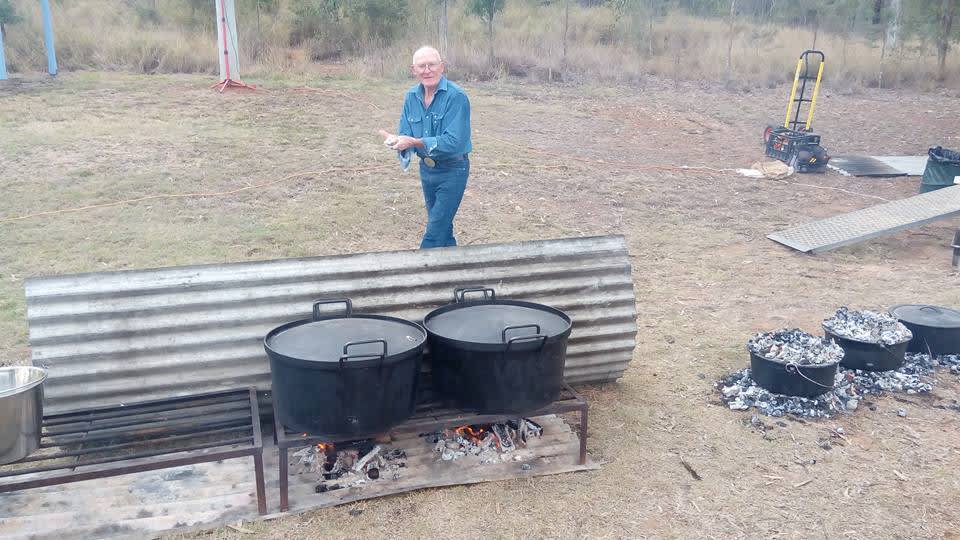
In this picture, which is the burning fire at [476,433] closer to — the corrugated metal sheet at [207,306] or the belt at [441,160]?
the corrugated metal sheet at [207,306]

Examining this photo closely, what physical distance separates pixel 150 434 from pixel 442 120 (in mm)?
2817

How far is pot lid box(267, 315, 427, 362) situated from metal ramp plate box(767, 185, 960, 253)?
550 centimetres

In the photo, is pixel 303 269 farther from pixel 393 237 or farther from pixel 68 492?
pixel 393 237

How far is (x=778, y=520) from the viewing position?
3703mm

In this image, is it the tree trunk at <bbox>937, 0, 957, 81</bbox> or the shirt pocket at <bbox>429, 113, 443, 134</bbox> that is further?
the tree trunk at <bbox>937, 0, 957, 81</bbox>

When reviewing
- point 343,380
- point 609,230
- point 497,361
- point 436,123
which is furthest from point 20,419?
point 609,230

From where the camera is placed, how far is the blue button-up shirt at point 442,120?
5398mm

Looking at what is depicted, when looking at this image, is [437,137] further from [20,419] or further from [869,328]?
[869,328]

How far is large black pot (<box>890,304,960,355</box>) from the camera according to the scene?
5.32m

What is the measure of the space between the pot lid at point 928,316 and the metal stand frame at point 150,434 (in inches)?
175

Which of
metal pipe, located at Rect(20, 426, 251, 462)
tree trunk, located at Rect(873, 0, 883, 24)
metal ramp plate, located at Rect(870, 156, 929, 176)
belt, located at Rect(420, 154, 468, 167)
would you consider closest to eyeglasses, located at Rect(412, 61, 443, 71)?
belt, located at Rect(420, 154, 468, 167)

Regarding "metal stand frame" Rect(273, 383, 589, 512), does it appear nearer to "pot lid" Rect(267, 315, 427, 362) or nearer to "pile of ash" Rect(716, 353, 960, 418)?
"pot lid" Rect(267, 315, 427, 362)

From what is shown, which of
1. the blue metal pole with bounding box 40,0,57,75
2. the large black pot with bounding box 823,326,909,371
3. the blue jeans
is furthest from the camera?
the blue metal pole with bounding box 40,0,57,75

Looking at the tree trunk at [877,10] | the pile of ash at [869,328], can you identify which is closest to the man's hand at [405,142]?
the pile of ash at [869,328]
